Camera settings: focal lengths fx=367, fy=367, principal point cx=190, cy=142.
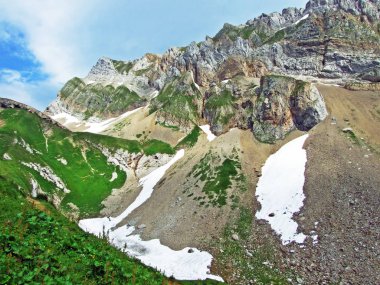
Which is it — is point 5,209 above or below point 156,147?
below

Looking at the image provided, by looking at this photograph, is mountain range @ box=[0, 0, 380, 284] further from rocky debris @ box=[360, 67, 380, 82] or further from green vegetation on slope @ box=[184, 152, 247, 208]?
rocky debris @ box=[360, 67, 380, 82]

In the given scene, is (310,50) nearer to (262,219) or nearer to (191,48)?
(191,48)

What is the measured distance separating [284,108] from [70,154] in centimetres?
6841

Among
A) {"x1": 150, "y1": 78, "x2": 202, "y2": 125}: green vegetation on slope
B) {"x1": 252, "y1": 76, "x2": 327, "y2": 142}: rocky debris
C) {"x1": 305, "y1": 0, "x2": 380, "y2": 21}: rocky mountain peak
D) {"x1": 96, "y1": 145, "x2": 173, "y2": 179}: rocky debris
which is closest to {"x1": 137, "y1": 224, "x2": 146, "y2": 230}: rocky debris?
{"x1": 96, "y1": 145, "x2": 173, "y2": 179}: rocky debris

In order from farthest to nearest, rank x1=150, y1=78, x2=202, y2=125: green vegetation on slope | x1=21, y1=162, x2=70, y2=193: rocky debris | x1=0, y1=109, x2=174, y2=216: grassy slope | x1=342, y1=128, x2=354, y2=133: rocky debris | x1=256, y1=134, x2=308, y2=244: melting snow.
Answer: x1=150, y1=78, x2=202, y2=125: green vegetation on slope < x1=21, y1=162, x2=70, y2=193: rocky debris < x1=0, y1=109, x2=174, y2=216: grassy slope < x1=342, y1=128, x2=354, y2=133: rocky debris < x1=256, y1=134, x2=308, y2=244: melting snow

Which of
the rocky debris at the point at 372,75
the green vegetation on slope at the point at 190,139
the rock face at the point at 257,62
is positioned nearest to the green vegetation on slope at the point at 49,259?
the rock face at the point at 257,62

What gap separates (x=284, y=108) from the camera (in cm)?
11388

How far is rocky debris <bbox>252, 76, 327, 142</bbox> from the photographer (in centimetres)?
10688

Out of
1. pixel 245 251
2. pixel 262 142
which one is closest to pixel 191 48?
pixel 262 142

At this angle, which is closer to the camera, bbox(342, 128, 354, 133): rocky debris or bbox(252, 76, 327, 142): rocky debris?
bbox(342, 128, 354, 133): rocky debris

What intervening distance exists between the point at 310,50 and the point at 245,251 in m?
129

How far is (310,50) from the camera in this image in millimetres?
164375

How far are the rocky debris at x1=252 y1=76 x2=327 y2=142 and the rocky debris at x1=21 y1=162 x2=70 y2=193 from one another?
5705cm

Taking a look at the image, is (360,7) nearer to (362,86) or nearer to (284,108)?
(362,86)
